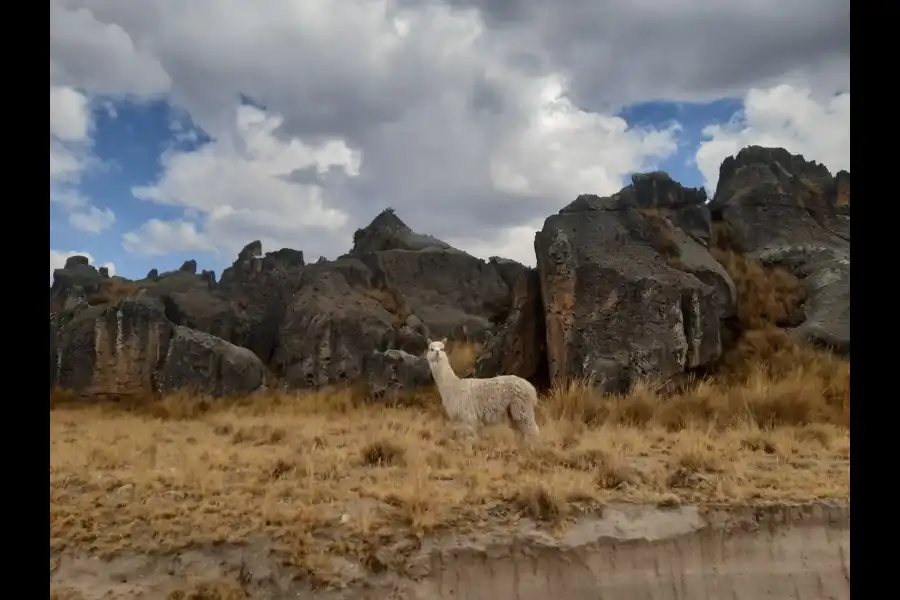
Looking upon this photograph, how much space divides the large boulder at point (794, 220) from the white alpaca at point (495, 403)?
6.58 meters

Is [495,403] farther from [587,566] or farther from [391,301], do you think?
[391,301]

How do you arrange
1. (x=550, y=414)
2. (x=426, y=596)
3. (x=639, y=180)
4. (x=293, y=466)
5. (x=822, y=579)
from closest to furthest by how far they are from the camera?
1. (x=426, y=596)
2. (x=822, y=579)
3. (x=293, y=466)
4. (x=550, y=414)
5. (x=639, y=180)

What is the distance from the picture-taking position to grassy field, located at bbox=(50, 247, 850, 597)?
20.7 feet

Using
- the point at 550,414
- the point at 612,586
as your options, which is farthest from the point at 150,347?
the point at 612,586

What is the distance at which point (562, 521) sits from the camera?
646 cm

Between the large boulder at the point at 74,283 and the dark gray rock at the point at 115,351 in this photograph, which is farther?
the large boulder at the point at 74,283

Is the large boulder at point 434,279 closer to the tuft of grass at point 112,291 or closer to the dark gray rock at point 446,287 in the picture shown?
the dark gray rock at point 446,287

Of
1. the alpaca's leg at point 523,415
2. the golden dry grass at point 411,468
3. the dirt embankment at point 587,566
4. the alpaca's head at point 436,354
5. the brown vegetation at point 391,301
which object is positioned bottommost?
the dirt embankment at point 587,566

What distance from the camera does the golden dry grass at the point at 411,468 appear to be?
6.29 meters

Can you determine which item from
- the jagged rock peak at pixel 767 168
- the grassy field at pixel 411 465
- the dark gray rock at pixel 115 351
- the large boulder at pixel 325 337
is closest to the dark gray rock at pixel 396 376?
the grassy field at pixel 411 465

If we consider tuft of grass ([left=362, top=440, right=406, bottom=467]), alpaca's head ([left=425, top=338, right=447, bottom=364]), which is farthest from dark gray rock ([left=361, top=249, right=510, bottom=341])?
tuft of grass ([left=362, top=440, right=406, bottom=467])
